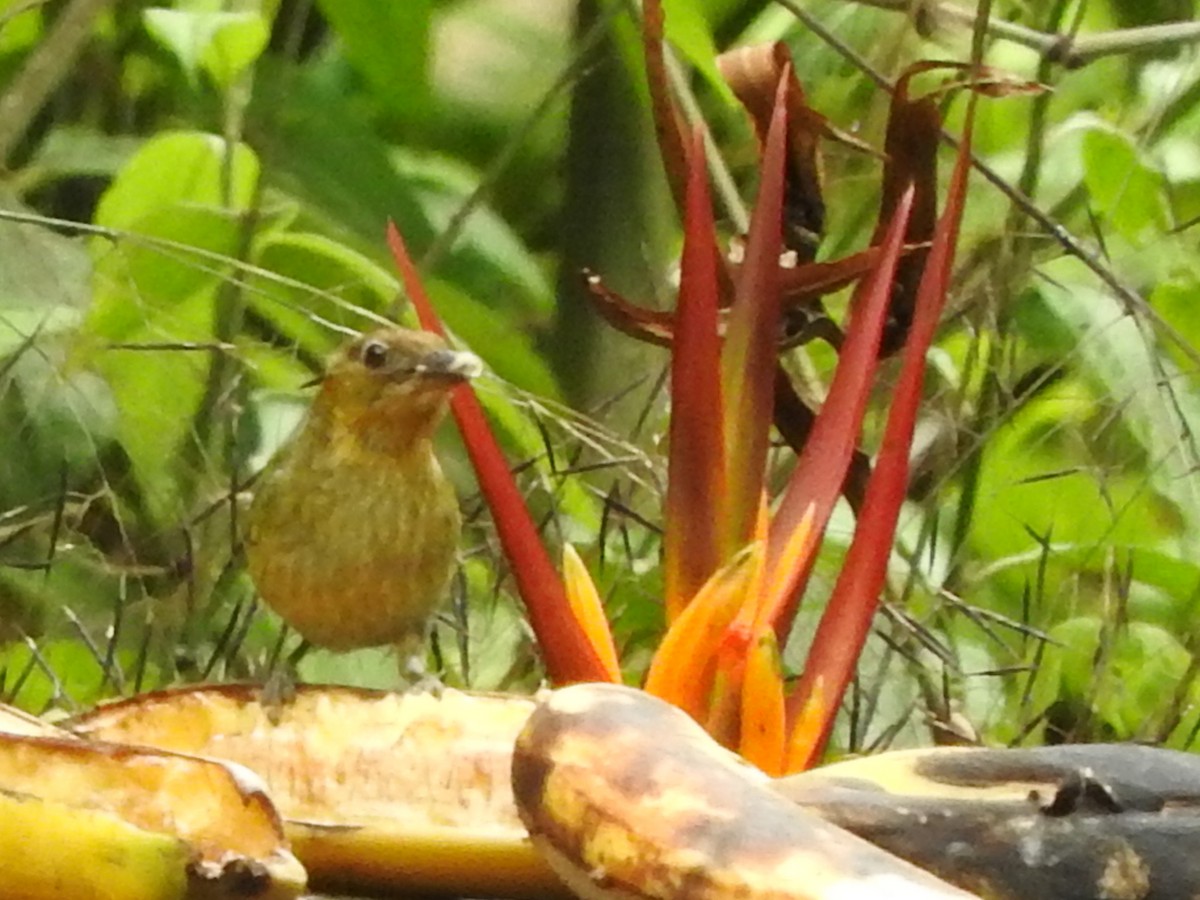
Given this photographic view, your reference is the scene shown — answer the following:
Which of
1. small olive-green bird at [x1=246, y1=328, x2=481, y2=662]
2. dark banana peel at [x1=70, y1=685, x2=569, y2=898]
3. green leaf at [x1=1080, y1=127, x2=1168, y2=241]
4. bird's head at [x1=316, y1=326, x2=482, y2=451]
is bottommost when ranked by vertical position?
dark banana peel at [x1=70, y1=685, x2=569, y2=898]

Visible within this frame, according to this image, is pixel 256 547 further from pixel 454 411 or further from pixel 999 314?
pixel 999 314

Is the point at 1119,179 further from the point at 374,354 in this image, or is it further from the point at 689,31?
the point at 374,354

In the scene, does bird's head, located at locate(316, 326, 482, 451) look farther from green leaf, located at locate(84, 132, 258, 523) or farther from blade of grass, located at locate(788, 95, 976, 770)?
blade of grass, located at locate(788, 95, 976, 770)

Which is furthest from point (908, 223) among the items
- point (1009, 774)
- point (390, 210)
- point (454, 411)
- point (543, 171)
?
point (543, 171)

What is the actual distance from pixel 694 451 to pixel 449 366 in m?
0.27

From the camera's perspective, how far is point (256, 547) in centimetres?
135

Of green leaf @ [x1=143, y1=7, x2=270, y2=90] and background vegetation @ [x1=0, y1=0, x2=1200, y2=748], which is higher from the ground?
green leaf @ [x1=143, y1=7, x2=270, y2=90]

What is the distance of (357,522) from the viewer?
4.43 ft

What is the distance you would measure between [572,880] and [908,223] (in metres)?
0.54

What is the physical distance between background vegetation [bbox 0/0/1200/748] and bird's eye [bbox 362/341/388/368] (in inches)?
2.6

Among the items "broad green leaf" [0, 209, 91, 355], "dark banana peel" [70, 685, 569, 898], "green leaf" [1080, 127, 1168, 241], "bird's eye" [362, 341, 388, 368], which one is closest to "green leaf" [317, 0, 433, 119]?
"broad green leaf" [0, 209, 91, 355]

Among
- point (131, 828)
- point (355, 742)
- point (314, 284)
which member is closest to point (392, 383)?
point (355, 742)

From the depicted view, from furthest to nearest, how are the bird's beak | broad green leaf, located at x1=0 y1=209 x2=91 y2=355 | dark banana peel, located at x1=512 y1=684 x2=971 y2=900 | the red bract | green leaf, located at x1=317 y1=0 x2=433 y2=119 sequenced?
green leaf, located at x1=317 y1=0 x2=433 y2=119 → broad green leaf, located at x1=0 y1=209 x2=91 y2=355 → the bird's beak → the red bract → dark banana peel, located at x1=512 y1=684 x2=971 y2=900

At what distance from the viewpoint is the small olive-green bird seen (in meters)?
1.33
